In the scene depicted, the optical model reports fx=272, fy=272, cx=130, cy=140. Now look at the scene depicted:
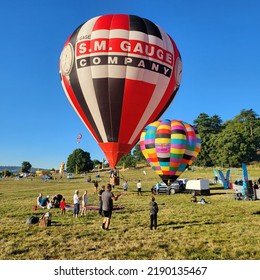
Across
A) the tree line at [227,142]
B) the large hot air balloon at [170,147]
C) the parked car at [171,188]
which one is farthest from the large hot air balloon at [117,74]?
the tree line at [227,142]

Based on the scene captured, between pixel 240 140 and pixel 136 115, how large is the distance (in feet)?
201

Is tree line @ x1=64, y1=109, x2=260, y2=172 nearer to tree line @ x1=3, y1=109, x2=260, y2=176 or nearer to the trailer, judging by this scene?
tree line @ x1=3, y1=109, x2=260, y2=176

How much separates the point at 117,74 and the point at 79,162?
98331 millimetres

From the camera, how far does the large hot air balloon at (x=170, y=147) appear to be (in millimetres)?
24875

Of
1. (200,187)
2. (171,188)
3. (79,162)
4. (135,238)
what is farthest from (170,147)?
(79,162)

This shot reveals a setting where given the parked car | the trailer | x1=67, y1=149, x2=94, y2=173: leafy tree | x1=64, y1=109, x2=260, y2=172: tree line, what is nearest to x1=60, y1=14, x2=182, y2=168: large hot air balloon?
the parked car

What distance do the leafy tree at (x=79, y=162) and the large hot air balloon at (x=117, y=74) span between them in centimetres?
9542

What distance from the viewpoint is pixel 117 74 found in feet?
63.2

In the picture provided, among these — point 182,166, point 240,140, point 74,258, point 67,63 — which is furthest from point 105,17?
point 240,140

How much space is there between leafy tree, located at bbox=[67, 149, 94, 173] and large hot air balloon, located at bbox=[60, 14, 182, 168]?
95.4 metres

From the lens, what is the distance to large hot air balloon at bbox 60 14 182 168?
19.2 meters

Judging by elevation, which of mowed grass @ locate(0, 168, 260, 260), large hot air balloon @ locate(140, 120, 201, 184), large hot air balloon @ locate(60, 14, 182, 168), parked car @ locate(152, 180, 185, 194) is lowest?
mowed grass @ locate(0, 168, 260, 260)

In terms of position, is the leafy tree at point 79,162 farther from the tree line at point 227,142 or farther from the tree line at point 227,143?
the tree line at point 227,142
